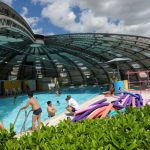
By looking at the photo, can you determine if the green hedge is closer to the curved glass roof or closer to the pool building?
the curved glass roof

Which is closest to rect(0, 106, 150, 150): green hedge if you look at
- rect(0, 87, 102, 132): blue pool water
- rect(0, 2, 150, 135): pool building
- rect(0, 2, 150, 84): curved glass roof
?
rect(0, 87, 102, 132): blue pool water

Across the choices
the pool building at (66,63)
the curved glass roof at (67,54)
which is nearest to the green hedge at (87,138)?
the curved glass roof at (67,54)

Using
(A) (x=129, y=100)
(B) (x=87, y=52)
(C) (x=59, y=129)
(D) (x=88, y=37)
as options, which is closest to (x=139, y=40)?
(D) (x=88, y=37)

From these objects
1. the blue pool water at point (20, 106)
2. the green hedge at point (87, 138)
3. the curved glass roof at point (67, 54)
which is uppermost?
the curved glass roof at point (67, 54)

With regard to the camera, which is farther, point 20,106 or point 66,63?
point 66,63

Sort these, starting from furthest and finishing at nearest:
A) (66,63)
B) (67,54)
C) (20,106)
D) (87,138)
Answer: (66,63) → (67,54) → (20,106) → (87,138)

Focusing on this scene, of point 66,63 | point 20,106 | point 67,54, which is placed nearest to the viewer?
point 20,106

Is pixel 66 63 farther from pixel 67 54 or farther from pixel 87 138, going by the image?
pixel 87 138

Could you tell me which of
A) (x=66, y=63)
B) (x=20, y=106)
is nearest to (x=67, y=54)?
(x=66, y=63)

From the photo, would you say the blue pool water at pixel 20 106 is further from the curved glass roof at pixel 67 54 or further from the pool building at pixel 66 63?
the curved glass roof at pixel 67 54

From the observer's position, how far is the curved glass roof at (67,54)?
2416 centimetres

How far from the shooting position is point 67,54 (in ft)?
129

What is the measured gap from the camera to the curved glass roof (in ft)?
79.3

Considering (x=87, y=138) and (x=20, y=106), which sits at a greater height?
(x=87, y=138)
